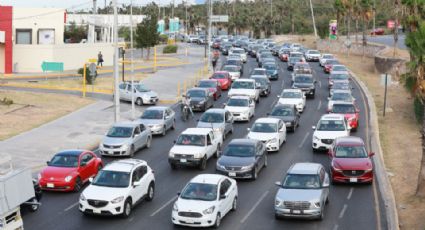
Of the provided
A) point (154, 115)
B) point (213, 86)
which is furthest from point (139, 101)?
point (154, 115)

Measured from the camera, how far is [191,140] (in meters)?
31.3

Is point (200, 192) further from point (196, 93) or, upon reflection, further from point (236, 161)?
point (196, 93)

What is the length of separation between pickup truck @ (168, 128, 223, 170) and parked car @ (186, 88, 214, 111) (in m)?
13.4

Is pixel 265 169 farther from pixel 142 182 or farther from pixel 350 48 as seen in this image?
pixel 350 48

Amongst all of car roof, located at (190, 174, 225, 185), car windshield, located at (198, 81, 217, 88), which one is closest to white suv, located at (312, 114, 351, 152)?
car roof, located at (190, 174, 225, 185)

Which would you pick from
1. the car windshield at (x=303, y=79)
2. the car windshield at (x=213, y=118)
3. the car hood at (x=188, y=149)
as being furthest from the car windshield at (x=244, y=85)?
the car hood at (x=188, y=149)

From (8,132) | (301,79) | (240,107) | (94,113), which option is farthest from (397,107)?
(8,132)

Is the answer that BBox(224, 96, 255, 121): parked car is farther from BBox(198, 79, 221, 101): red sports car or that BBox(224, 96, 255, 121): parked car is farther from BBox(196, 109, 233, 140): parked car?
BBox(198, 79, 221, 101): red sports car

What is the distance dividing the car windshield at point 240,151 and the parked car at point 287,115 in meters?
9.98

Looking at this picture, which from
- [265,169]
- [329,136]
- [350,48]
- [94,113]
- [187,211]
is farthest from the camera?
[350,48]

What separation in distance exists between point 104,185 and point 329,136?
1414 centimetres

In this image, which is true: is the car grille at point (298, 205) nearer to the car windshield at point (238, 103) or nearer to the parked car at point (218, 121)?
the parked car at point (218, 121)

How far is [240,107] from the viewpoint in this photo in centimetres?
4238

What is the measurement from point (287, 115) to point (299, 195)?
16817 mm
